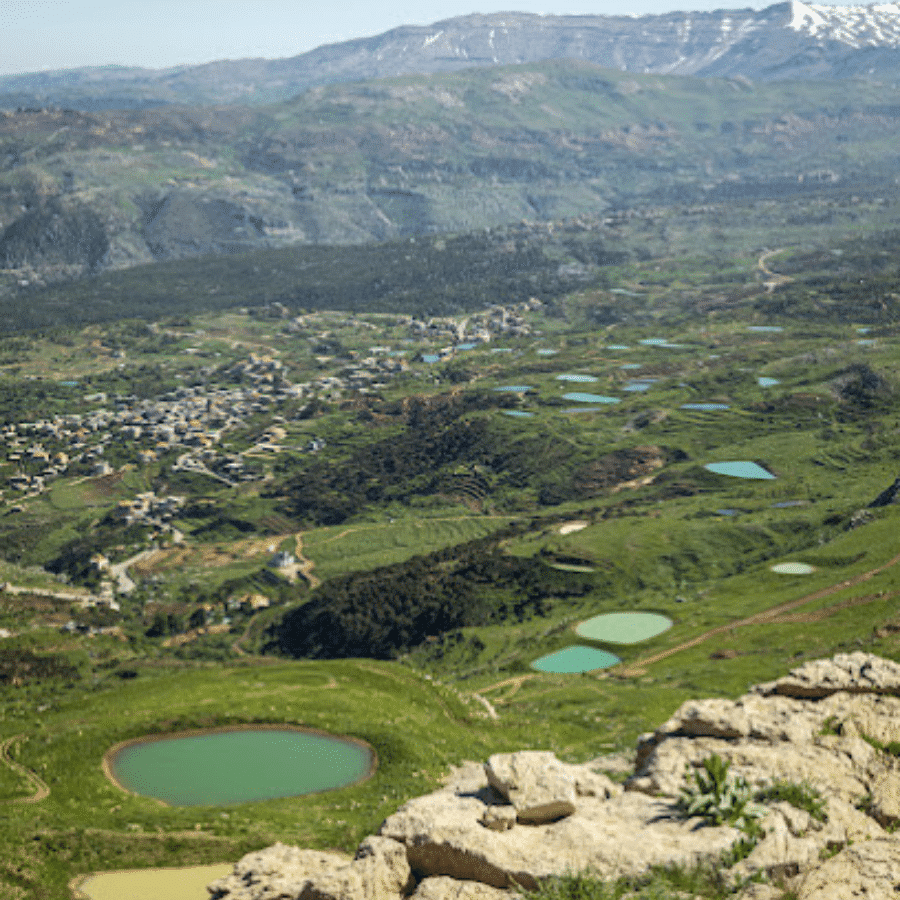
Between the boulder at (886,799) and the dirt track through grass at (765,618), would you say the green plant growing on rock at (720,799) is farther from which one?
the dirt track through grass at (765,618)

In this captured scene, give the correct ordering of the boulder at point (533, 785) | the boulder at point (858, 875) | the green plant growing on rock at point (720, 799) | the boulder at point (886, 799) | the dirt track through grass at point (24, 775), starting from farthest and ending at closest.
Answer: the dirt track through grass at point (24, 775), the boulder at point (533, 785), the boulder at point (886, 799), the green plant growing on rock at point (720, 799), the boulder at point (858, 875)

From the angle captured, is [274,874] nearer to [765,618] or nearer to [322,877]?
[322,877]

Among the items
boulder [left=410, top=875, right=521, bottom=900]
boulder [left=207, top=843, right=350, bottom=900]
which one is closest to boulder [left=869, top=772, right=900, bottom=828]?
boulder [left=410, top=875, right=521, bottom=900]

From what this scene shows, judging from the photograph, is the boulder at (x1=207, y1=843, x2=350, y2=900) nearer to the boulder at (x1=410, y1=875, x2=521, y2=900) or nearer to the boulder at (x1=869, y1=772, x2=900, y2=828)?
the boulder at (x1=410, y1=875, x2=521, y2=900)

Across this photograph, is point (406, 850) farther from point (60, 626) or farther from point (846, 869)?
point (60, 626)

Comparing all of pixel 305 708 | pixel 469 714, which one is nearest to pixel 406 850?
pixel 305 708

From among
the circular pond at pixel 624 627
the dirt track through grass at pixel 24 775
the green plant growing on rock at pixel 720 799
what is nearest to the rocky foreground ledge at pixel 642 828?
the green plant growing on rock at pixel 720 799
